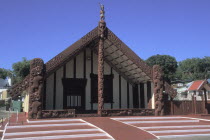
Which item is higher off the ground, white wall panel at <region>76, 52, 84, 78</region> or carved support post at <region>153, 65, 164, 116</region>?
white wall panel at <region>76, 52, 84, 78</region>

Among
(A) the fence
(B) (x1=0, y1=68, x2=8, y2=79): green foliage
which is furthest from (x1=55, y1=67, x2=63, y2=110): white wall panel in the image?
(B) (x1=0, y1=68, x2=8, y2=79): green foliage

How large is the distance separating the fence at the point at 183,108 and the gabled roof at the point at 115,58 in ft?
6.98

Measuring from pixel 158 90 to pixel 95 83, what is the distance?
4.87 metres

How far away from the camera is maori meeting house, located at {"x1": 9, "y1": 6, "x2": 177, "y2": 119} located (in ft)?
42.9

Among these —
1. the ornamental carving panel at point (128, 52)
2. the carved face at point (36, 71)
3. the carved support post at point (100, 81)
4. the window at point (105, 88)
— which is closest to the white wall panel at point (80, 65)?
the window at point (105, 88)

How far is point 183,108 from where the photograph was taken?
15758 mm

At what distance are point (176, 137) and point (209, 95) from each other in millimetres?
24598

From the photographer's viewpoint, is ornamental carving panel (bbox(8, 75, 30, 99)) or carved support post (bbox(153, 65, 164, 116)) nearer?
ornamental carving panel (bbox(8, 75, 30, 99))

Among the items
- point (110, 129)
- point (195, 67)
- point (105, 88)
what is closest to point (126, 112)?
point (110, 129)

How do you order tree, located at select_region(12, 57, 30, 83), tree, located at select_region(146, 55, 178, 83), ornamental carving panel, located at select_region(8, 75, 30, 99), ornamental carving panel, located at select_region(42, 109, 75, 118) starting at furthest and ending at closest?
1. tree, located at select_region(146, 55, 178, 83)
2. tree, located at select_region(12, 57, 30, 83)
3. ornamental carving panel, located at select_region(8, 75, 30, 99)
4. ornamental carving panel, located at select_region(42, 109, 75, 118)

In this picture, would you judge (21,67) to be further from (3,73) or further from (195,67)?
(195,67)

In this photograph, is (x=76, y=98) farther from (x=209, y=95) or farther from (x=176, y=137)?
(x=209, y=95)

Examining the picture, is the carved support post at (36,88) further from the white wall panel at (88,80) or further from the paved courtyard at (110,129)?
the white wall panel at (88,80)

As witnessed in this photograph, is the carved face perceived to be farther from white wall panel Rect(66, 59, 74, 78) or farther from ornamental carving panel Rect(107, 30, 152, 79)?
ornamental carving panel Rect(107, 30, 152, 79)
